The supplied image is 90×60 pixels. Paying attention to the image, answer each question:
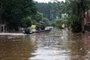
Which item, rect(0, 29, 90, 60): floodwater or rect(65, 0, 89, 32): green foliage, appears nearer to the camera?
rect(0, 29, 90, 60): floodwater

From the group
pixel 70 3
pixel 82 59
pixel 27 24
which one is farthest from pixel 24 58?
pixel 27 24

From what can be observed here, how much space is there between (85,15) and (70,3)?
10.6 meters

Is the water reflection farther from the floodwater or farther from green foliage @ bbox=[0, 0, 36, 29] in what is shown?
green foliage @ bbox=[0, 0, 36, 29]

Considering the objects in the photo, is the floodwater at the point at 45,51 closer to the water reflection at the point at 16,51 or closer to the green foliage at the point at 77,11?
the water reflection at the point at 16,51

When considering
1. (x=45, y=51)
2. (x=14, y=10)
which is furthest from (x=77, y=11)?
(x=45, y=51)

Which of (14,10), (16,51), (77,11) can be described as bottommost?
(16,51)

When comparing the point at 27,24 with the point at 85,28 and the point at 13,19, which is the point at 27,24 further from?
the point at 85,28

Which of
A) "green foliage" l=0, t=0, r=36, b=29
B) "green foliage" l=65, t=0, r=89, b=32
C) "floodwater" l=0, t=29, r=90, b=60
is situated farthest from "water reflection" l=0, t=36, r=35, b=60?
"green foliage" l=0, t=0, r=36, b=29

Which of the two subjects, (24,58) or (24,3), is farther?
(24,3)

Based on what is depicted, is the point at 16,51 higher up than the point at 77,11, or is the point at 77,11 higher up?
the point at 77,11

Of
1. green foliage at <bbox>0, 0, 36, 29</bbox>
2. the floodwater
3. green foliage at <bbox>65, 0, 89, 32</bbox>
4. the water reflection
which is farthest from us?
green foliage at <bbox>0, 0, 36, 29</bbox>

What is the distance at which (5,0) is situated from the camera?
79.7 m

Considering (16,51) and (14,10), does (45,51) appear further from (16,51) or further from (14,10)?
(14,10)

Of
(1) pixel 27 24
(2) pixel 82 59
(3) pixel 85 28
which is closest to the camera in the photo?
(2) pixel 82 59
